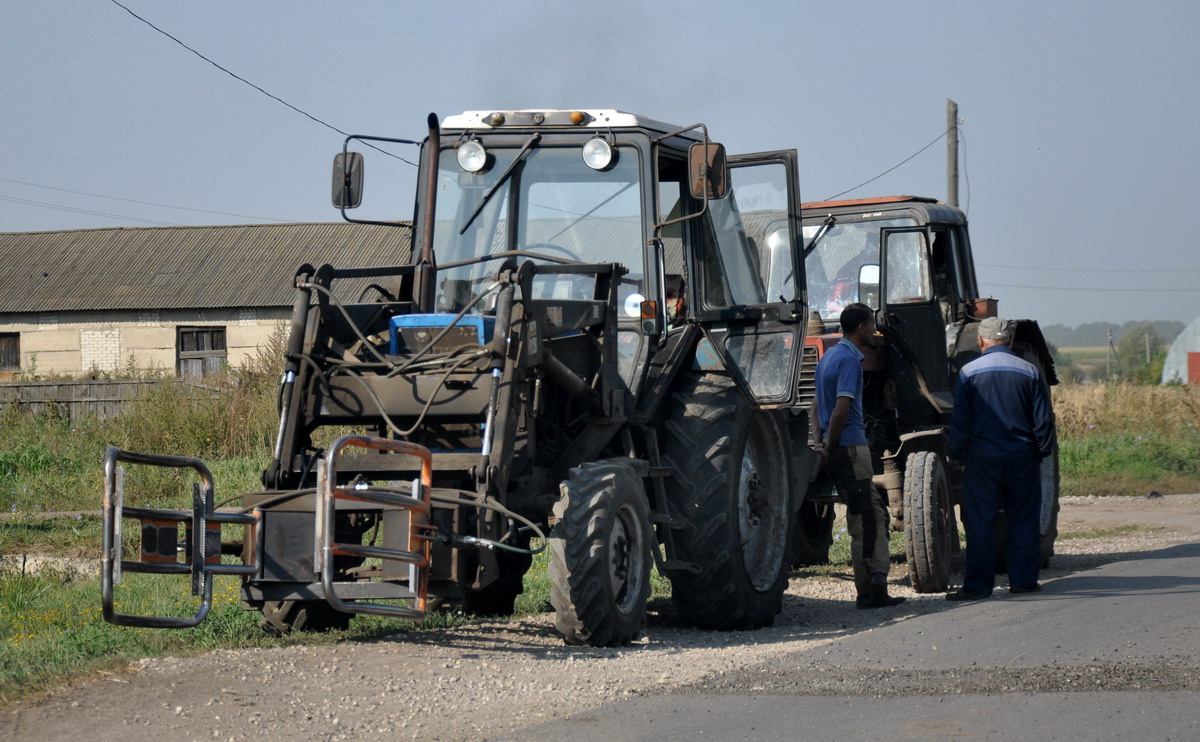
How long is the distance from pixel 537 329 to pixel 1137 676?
3467 mm

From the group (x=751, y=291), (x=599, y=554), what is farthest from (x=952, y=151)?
(x=599, y=554)

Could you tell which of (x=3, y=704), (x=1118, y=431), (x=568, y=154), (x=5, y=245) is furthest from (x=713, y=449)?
(x=5, y=245)

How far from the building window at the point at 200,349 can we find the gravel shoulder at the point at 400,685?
28.3 metres

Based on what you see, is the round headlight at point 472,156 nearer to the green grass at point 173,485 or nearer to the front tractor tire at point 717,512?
the front tractor tire at point 717,512

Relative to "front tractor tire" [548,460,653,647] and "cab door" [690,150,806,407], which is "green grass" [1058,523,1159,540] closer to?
"cab door" [690,150,806,407]

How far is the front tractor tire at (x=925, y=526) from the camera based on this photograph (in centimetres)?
1033

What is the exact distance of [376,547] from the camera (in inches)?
270

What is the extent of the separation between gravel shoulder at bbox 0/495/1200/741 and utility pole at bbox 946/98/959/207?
67.2 feet

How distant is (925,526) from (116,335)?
2991 cm

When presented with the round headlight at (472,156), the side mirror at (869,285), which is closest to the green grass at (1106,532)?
the side mirror at (869,285)

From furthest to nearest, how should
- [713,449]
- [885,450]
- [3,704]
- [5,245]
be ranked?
1. [5,245]
2. [885,450]
3. [713,449]
4. [3,704]

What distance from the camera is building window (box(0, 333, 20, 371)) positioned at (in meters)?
37.2

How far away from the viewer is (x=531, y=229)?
883 centimetres

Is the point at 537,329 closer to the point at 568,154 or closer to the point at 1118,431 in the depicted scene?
the point at 568,154
